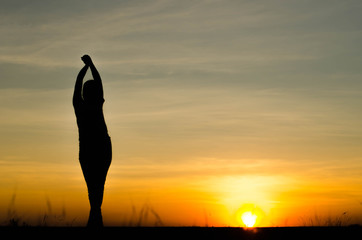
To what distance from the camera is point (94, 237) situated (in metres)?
8.85

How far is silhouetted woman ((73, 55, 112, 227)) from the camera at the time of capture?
353 inches

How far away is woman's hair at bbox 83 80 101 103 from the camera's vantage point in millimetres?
8945

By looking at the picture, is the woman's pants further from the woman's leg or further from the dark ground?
the dark ground

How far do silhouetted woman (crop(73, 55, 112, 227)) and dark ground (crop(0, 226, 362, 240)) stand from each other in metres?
0.48

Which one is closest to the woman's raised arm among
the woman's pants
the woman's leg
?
the woman's pants

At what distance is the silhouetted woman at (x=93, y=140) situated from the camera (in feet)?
29.4

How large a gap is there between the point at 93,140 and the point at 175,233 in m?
2.35

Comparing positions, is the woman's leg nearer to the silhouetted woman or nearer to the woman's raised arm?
the silhouetted woman

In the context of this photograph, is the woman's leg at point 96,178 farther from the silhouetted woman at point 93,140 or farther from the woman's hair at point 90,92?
the woman's hair at point 90,92

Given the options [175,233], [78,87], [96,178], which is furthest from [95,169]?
[175,233]

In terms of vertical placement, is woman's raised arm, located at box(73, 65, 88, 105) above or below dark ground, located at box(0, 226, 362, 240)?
above

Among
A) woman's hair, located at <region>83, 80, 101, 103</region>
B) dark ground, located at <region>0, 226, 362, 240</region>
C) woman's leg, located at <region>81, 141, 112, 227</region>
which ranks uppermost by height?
woman's hair, located at <region>83, 80, 101, 103</region>

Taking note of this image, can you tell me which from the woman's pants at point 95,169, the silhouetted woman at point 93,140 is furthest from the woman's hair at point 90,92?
the woman's pants at point 95,169

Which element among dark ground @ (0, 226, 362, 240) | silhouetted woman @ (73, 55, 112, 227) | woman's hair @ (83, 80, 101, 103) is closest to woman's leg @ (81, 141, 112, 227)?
silhouetted woman @ (73, 55, 112, 227)
